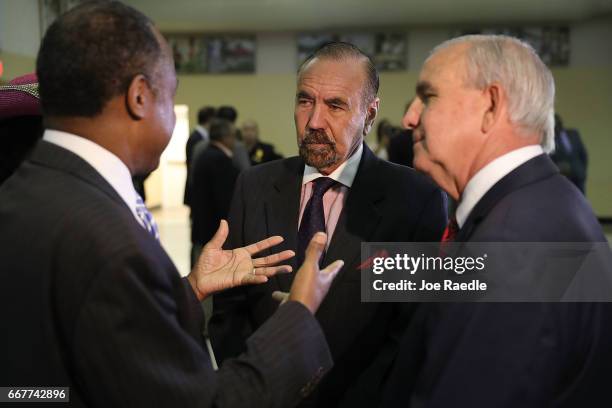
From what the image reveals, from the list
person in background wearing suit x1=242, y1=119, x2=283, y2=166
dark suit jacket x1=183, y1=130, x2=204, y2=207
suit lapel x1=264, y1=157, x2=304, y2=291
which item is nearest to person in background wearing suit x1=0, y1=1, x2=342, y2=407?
suit lapel x1=264, y1=157, x2=304, y2=291

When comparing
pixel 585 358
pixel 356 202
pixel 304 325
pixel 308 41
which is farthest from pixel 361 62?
pixel 308 41

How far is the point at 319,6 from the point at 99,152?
10446 millimetres

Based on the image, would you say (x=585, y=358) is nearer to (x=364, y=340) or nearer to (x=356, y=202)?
(x=364, y=340)

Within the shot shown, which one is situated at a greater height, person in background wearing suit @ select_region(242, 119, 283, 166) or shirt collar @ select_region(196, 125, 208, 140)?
shirt collar @ select_region(196, 125, 208, 140)

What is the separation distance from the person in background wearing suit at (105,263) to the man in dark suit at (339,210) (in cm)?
62

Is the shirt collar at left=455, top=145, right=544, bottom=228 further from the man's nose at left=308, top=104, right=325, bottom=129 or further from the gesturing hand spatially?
the man's nose at left=308, top=104, right=325, bottom=129

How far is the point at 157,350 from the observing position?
111 cm

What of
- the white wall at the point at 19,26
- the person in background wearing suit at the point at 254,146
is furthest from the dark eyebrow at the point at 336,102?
the person in background wearing suit at the point at 254,146

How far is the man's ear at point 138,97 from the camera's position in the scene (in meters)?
1.21

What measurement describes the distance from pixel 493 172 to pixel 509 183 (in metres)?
0.05

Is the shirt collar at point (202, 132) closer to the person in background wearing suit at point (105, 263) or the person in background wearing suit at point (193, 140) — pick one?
the person in background wearing suit at point (193, 140)

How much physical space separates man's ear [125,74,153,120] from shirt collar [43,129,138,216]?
3.5 inches

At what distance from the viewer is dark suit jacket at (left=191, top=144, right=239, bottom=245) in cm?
568

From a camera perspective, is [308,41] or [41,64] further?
[308,41]
